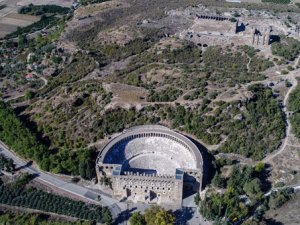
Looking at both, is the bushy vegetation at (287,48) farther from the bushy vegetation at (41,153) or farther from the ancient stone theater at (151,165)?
the bushy vegetation at (41,153)


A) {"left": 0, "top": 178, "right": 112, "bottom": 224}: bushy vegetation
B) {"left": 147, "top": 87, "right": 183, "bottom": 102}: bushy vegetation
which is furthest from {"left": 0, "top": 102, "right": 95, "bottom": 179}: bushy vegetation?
{"left": 147, "top": 87, "right": 183, "bottom": 102}: bushy vegetation

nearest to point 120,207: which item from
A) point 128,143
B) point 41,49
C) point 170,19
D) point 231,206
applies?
point 128,143

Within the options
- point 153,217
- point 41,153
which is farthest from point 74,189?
point 153,217

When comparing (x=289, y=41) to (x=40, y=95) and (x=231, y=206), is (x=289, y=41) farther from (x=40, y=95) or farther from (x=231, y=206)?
(x=40, y=95)

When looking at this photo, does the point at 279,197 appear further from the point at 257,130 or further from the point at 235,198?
the point at 257,130

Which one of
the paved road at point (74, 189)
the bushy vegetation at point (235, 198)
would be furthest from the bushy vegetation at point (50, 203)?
the bushy vegetation at point (235, 198)

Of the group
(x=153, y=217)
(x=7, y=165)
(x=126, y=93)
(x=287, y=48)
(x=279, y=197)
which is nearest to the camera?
(x=153, y=217)
